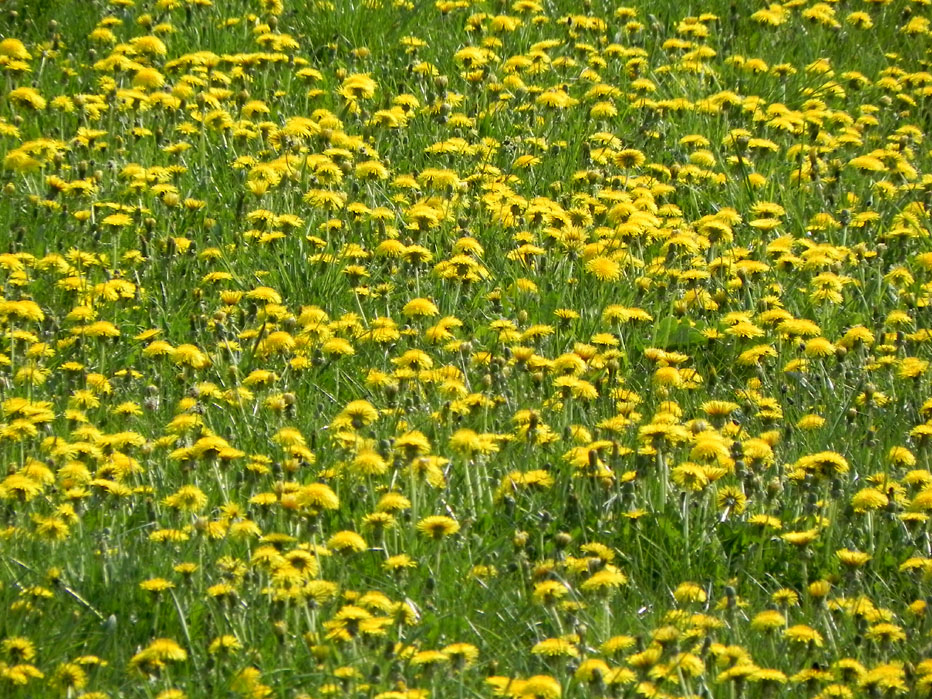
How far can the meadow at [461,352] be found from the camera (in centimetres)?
317

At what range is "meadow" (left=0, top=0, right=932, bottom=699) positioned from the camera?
3172 millimetres

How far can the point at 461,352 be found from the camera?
436cm

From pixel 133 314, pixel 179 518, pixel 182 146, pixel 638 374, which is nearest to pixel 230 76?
pixel 182 146

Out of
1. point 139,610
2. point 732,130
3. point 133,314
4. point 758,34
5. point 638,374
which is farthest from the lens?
point 758,34

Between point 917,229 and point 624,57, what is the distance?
6.46 feet

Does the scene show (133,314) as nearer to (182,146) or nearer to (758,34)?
(182,146)

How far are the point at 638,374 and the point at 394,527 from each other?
50.9 inches

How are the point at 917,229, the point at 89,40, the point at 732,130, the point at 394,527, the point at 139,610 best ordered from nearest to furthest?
1. the point at 139,610
2. the point at 394,527
3. the point at 917,229
4. the point at 732,130
5. the point at 89,40

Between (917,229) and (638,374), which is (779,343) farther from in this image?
(917,229)

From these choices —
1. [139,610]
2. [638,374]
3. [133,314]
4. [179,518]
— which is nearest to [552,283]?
[638,374]

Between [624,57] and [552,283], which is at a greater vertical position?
[624,57]

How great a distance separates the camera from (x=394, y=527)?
3516mm

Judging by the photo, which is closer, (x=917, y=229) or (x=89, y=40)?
(x=917, y=229)

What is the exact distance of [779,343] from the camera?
4656 millimetres
